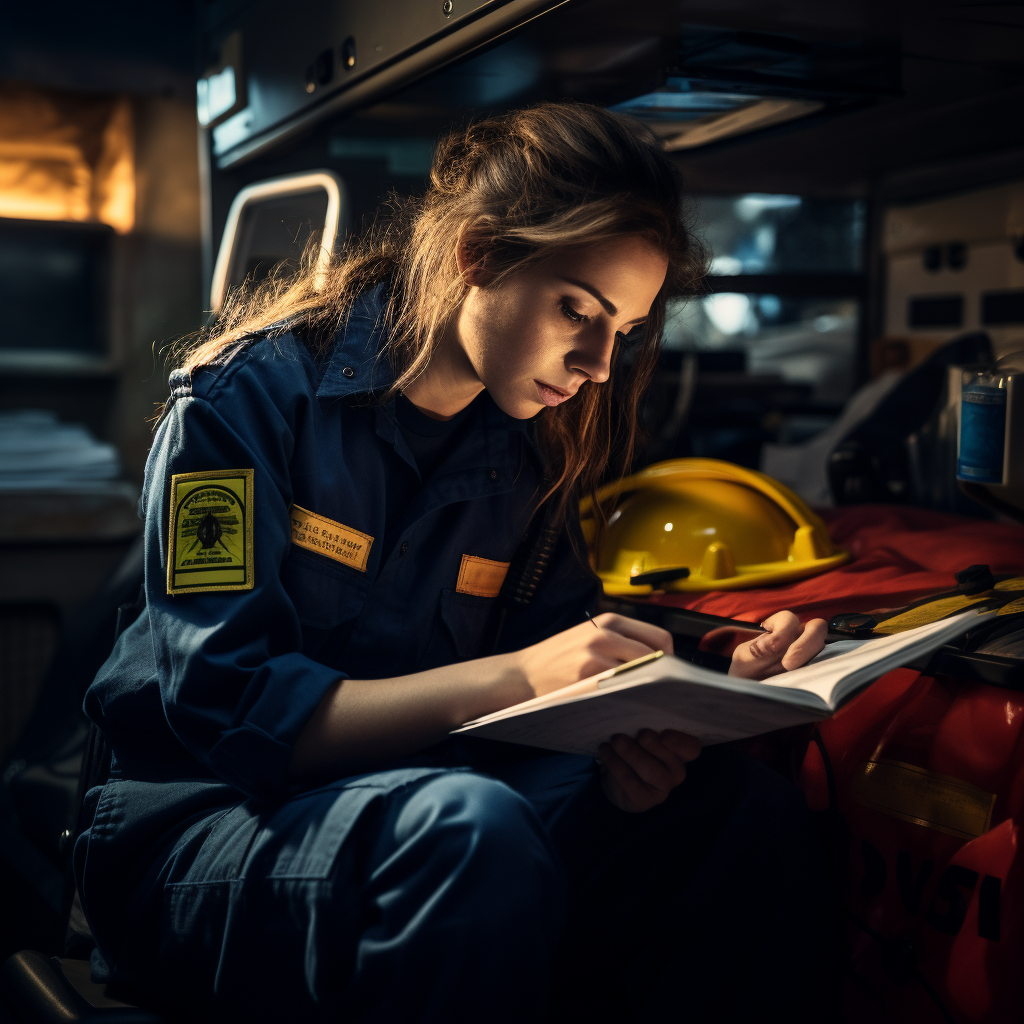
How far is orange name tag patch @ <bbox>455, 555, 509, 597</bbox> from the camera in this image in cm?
117

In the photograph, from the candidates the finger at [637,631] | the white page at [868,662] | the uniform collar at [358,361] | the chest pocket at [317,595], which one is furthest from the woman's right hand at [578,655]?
the uniform collar at [358,361]

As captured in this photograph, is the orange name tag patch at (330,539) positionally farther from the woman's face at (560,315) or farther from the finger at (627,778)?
the finger at (627,778)

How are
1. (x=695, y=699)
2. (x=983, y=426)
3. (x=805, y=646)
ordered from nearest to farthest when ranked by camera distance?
(x=695, y=699) → (x=805, y=646) → (x=983, y=426)

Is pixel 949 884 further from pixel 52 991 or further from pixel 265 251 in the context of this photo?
pixel 265 251

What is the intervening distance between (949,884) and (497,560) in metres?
0.56

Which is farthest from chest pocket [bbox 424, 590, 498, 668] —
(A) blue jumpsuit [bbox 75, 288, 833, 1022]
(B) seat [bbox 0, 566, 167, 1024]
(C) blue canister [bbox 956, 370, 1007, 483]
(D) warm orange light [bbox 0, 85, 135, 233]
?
(D) warm orange light [bbox 0, 85, 135, 233]

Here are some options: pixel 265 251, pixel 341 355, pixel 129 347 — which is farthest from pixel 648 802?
pixel 129 347

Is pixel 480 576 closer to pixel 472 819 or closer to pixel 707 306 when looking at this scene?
pixel 472 819

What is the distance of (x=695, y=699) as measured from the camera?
0.76m

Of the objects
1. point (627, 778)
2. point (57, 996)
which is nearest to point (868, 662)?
point (627, 778)

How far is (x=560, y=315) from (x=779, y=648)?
39 cm

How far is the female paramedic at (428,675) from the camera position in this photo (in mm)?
816

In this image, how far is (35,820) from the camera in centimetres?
172

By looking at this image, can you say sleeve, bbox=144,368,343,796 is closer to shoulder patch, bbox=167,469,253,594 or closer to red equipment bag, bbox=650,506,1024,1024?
shoulder patch, bbox=167,469,253,594
